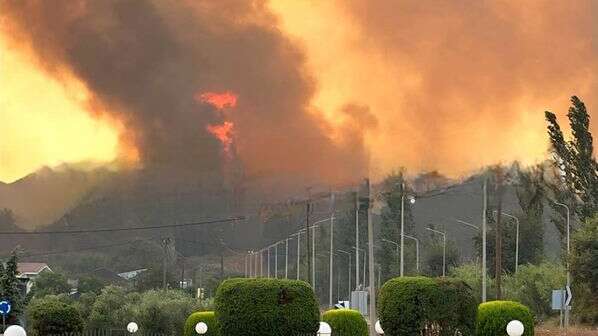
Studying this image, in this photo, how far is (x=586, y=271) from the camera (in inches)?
1900

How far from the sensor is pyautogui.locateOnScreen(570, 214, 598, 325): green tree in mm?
48125

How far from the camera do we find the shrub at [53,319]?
3559 cm

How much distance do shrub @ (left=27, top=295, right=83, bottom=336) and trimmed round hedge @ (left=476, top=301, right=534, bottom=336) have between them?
1523 cm

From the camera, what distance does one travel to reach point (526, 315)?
27.8 metres

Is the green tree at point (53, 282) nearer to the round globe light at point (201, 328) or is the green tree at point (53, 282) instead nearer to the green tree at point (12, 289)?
the green tree at point (12, 289)

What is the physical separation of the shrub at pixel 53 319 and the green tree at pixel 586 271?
23.3m

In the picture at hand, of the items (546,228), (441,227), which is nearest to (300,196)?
(546,228)

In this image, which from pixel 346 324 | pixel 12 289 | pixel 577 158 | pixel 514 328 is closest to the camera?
pixel 514 328

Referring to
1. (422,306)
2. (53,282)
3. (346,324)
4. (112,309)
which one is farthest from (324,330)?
(53,282)

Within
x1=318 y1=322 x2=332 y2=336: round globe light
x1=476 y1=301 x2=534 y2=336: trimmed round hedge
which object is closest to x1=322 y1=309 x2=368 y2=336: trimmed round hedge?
x1=318 y1=322 x2=332 y2=336: round globe light

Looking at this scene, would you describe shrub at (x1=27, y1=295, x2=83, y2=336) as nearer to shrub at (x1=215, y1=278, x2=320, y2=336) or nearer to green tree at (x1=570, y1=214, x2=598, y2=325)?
shrub at (x1=215, y1=278, x2=320, y2=336)

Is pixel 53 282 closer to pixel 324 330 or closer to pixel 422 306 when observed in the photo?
pixel 324 330

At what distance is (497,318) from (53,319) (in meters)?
15.8

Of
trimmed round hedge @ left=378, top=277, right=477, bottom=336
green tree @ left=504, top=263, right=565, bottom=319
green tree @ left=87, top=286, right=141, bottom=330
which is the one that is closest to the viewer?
trimmed round hedge @ left=378, top=277, right=477, bottom=336
